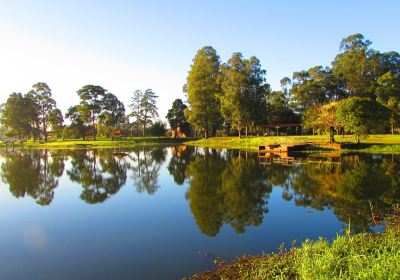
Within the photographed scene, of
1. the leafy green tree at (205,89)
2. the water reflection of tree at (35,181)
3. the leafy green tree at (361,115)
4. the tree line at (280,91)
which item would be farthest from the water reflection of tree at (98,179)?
the leafy green tree at (205,89)

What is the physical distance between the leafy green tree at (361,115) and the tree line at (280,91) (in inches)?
339

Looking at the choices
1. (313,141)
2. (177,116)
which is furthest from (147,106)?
(313,141)

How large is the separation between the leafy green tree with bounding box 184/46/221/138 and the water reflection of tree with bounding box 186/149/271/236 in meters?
42.0

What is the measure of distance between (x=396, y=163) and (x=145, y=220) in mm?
21573

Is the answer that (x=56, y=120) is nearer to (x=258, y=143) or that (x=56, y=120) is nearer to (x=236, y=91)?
(x=236, y=91)

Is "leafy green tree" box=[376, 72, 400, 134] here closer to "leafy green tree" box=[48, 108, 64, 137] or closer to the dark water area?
the dark water area

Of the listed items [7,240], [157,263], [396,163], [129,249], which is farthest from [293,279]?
[396,163]

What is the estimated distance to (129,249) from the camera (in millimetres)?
10664

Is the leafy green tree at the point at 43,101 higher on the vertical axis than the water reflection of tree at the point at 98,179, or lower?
higher

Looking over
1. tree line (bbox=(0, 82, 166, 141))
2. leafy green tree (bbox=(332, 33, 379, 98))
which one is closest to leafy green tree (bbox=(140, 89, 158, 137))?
tree line (bbox=(0, 82, 166, 141))

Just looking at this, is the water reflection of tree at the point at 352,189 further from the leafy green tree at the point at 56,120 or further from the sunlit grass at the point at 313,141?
the leafy green tree at the point at 56,120

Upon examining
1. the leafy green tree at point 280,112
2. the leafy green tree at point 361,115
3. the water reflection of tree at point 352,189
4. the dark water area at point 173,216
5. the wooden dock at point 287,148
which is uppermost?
the leafy green tree at point 280,112

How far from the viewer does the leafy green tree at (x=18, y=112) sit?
263 feet

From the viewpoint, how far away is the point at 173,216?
14.7 meters
